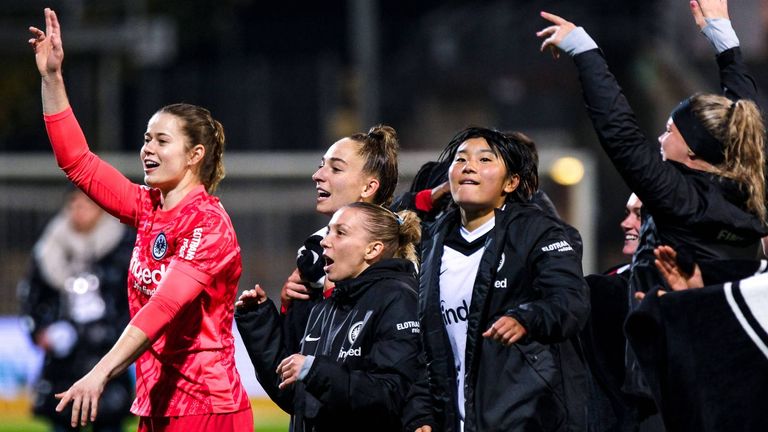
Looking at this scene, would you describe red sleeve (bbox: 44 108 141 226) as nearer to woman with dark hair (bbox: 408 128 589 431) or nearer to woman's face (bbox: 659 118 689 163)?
woman with dark hair (bbox: 408 128 589 431)

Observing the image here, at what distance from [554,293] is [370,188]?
1.25m

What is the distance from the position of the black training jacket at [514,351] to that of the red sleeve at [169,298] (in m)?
0.81

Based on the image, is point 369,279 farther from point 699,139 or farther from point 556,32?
point 699,139

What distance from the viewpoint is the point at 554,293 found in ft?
13.3

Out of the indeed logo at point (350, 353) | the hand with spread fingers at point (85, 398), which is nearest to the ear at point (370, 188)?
the indeed logo at point (350, 353)

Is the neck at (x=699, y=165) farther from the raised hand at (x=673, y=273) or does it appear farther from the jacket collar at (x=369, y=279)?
the jacket collar at (x=369, y=279)

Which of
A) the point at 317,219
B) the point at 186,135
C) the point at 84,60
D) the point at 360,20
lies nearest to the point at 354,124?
the point at 360,20

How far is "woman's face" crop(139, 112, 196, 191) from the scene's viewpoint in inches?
180

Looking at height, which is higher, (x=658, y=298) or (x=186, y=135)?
(x=186, y=135)

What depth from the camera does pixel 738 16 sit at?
752 inches

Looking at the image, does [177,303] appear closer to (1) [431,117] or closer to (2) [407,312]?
(2) [407,312]

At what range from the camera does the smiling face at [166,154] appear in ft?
15.0

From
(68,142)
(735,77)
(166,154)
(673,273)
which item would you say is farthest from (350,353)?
(735,77)

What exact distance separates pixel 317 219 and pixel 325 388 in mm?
8409
